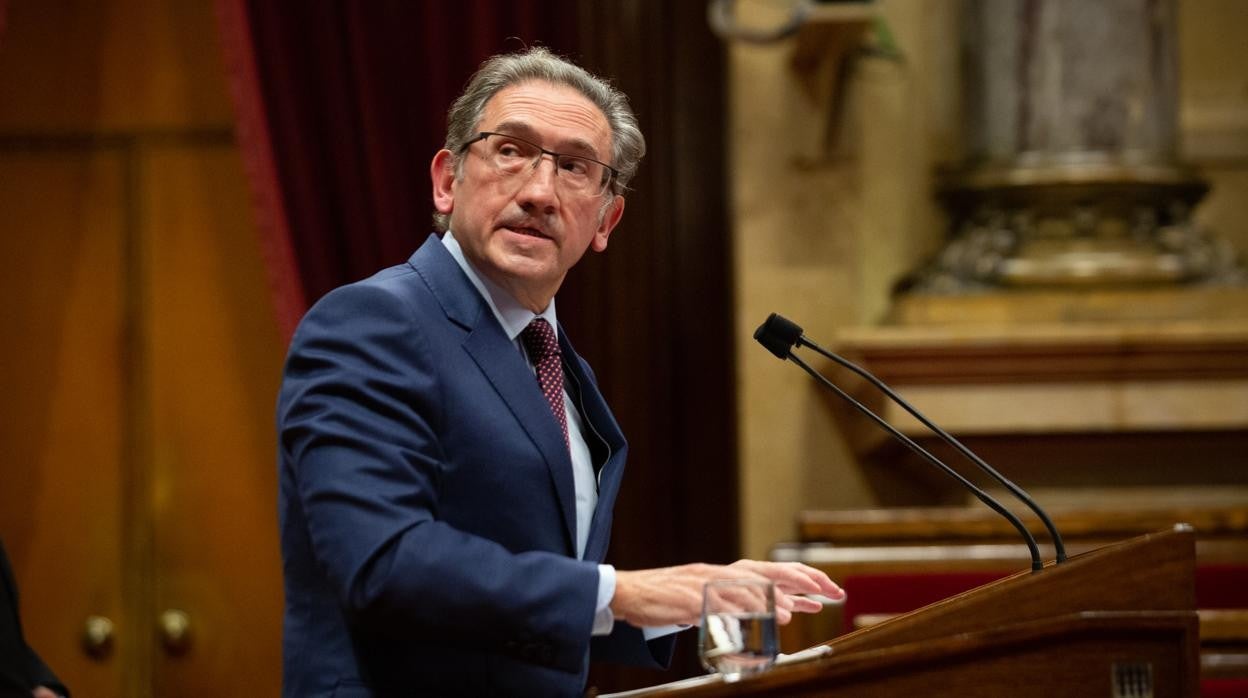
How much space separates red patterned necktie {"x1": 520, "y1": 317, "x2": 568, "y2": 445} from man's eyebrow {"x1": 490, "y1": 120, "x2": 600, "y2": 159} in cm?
23

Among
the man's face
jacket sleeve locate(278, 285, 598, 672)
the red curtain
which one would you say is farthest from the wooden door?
jacket sleeve locate(278, 285, 598, 672)

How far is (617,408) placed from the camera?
4.16m

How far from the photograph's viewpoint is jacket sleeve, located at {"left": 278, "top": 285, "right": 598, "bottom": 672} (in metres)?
1.56

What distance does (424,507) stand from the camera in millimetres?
1654

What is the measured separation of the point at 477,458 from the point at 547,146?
498mm

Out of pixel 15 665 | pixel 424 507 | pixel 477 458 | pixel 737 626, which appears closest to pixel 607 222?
pixel 477 458

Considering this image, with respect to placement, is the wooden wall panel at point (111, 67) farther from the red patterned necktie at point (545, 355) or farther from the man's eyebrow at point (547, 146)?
the red patterned necktie at point (545, 355)

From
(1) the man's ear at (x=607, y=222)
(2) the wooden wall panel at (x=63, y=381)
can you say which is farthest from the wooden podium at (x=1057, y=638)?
(2) the wooden wall panel at (x=63, y=381)

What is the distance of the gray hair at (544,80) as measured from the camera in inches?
83.4

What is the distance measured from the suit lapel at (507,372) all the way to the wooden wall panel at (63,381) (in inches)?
101

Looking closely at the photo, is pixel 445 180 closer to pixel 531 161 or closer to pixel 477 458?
pixel 531 161

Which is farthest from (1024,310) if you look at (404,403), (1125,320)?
(404,403)

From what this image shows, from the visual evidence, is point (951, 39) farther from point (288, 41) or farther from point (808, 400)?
point (288, 41)

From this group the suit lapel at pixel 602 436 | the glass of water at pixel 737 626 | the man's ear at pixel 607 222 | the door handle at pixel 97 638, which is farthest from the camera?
the door handle at pixel 97 638
